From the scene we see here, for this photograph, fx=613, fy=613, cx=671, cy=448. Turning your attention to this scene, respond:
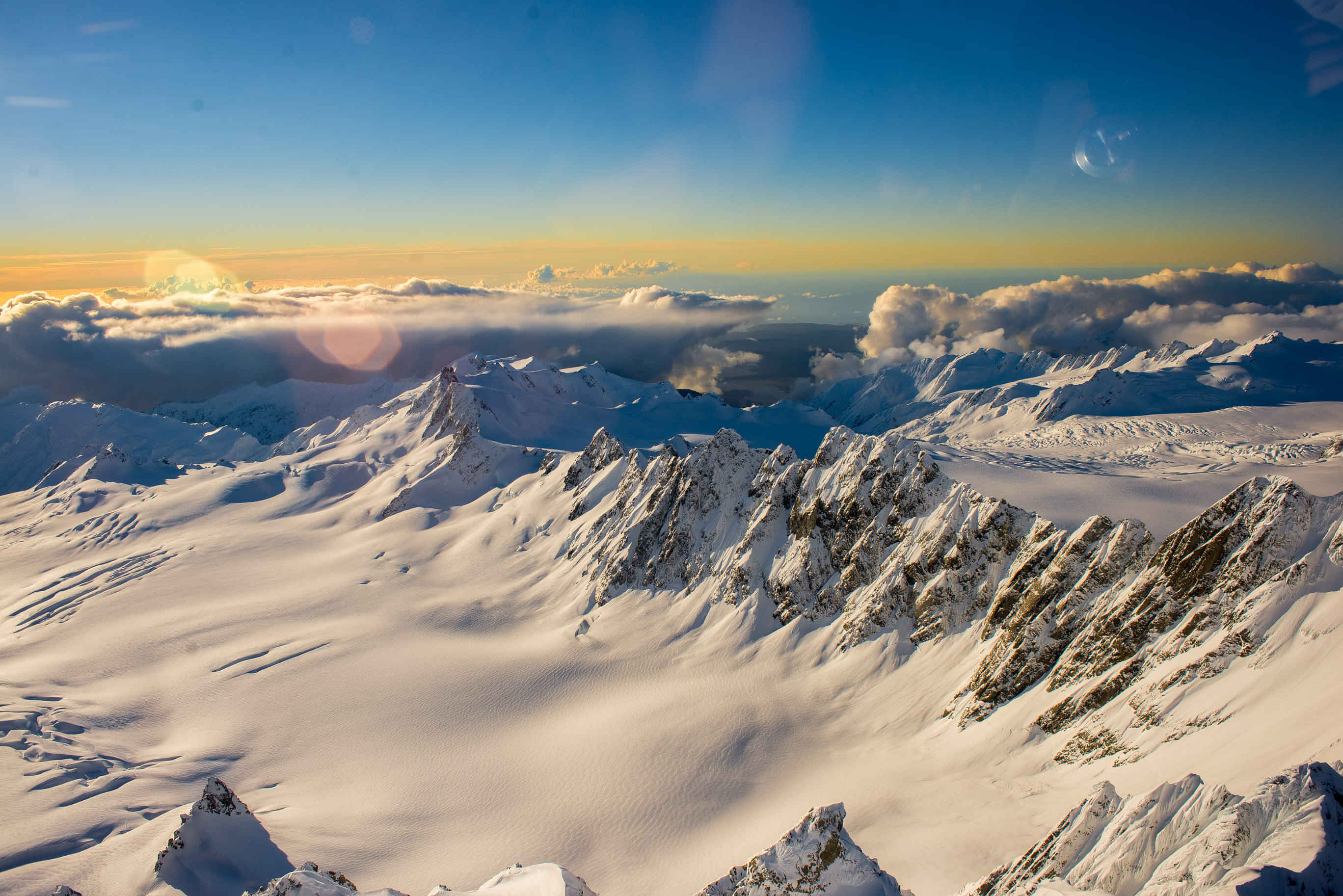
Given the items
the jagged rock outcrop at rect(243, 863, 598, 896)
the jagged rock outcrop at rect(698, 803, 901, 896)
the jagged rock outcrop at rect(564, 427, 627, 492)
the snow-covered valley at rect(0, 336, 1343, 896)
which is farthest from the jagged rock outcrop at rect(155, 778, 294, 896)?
the jagged rock outcrop at rect(564, 427, 627, 492)

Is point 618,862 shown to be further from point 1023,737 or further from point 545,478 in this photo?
point 545,478

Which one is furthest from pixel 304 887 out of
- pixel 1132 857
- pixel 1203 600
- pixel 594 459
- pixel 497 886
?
pixel 594 459

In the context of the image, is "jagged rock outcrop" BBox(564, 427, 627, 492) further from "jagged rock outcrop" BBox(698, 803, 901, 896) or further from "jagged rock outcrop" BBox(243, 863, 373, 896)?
"jagged rock outcrop" BBox(698, 803, 901, 896)

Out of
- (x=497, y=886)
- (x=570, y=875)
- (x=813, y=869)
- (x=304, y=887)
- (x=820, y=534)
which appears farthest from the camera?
(x=820, y=534)

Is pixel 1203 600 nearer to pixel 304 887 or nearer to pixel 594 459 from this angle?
pixel 304 887

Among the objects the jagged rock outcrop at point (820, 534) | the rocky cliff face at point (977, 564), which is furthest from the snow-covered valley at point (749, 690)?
the jagged rock outcrop at point (820, 534)

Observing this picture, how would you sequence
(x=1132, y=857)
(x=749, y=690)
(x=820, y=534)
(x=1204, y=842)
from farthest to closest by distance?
(x=820, y=534) < (x=749, y=690) < (x=1132, y=857) < (x=1204, y=842)
